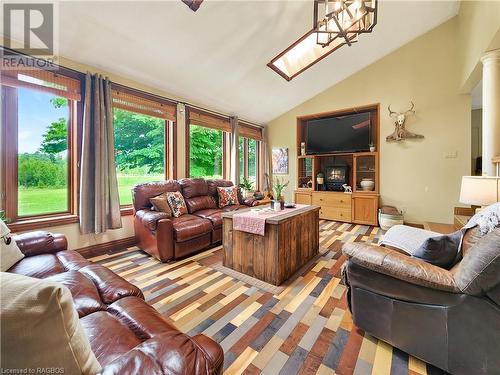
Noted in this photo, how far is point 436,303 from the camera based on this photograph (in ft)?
3.99

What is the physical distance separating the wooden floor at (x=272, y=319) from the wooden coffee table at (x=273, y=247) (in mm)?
166

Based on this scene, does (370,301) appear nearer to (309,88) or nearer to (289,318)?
(289,318)

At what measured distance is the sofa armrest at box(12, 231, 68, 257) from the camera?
1788 mm

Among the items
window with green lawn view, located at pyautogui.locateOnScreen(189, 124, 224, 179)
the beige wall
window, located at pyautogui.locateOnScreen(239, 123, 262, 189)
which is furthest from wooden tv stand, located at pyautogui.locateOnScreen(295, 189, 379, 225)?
window with green lawn view, located at pyautogui.locateOnScreen(189, 124, 224, 179)

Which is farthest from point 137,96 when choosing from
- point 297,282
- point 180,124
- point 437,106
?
point 437,106

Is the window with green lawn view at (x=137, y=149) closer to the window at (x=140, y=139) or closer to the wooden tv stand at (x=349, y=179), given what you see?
the window at (x=140, y=139)

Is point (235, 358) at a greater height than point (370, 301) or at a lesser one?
lesser

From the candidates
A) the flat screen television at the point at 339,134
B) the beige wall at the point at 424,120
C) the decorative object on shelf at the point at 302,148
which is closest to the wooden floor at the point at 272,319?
the beige wall at the point at 424,120

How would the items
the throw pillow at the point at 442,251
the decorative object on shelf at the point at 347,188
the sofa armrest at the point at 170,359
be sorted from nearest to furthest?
the sofa armrest at the point at 170,359 → the throw pillow at the point at 442,251 → the decorative object on shelf at the point at 347,188

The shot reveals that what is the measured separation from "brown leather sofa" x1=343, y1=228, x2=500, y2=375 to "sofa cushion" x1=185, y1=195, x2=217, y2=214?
2.67 m

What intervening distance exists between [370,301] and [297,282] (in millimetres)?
933

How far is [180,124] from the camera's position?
164 inches

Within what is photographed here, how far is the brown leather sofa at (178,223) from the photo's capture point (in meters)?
2.80

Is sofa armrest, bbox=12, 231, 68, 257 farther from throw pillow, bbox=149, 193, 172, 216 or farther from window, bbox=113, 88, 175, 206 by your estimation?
window, bbox=113, 88, 175, 206
